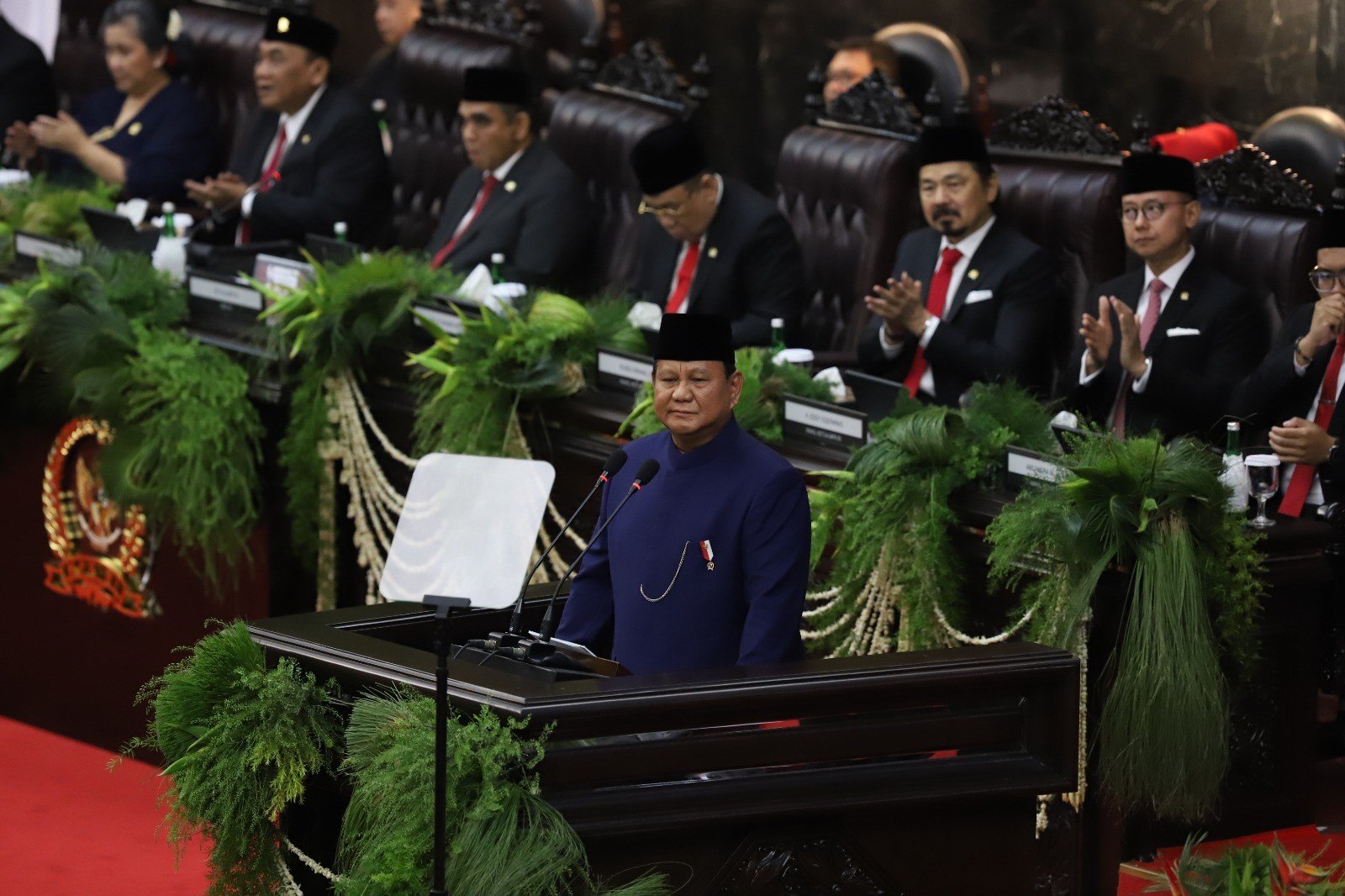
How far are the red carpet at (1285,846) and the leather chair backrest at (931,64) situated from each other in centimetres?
296

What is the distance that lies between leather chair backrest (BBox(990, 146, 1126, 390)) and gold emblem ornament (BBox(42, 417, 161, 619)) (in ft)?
7.59

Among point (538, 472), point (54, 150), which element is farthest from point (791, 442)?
point (54, 150)

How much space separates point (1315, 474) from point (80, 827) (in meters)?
2.73

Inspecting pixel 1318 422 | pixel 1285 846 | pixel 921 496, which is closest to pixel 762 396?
pixel 921 496

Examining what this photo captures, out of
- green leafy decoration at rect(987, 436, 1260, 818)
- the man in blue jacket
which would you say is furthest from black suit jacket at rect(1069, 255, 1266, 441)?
the man in blue jacket

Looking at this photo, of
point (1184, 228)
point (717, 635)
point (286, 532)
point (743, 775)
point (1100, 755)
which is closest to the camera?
point (743, 775)

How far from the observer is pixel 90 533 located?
16.3 ft

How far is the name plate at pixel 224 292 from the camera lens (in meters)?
4.95

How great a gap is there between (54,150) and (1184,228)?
4.37 m

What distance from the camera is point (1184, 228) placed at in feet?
14.4

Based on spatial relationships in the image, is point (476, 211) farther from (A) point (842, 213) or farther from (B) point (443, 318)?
(B) point (443, 318)

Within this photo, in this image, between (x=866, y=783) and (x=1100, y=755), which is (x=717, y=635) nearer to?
(x=866, y=783)

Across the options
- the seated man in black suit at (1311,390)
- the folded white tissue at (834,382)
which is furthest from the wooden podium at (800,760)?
the folded white tissue at (834,382)

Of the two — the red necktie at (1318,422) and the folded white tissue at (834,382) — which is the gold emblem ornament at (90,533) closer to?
the folded white tissue at (834,382)
